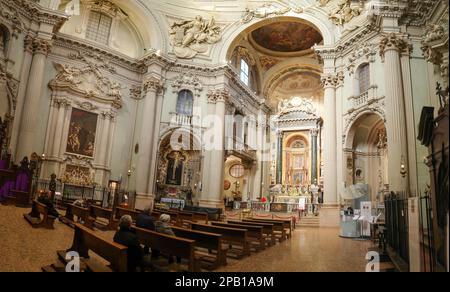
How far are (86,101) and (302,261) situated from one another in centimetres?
1663

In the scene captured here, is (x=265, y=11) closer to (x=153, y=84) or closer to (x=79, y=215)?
(x=153, y=84)

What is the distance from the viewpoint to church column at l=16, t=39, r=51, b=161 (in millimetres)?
15148

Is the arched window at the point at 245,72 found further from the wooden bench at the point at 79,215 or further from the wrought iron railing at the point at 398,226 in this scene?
the wrought iron railing at the point at 398,226

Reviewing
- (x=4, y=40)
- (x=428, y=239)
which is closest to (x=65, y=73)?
(x=4, y=40)

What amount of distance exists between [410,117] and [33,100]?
1751cm

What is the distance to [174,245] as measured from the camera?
16.1 ft

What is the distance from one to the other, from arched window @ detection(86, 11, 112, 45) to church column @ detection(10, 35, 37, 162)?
4.57 m

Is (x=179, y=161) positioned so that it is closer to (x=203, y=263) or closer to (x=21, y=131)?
(x=21, y=131)

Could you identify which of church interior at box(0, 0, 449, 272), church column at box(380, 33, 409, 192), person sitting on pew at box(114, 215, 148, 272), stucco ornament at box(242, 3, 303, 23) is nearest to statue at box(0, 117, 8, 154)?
church interior at box(0, 0, 449, 272)

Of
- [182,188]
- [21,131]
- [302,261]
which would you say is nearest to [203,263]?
[302,261]

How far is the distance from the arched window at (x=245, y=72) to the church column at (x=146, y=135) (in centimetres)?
797

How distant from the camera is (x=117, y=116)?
20.2 meters

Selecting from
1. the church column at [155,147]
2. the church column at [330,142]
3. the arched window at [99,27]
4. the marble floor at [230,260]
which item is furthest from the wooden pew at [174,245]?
the arched window at [99,27]

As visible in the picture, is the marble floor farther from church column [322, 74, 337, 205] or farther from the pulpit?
church column [322, 74, 337, 205]
